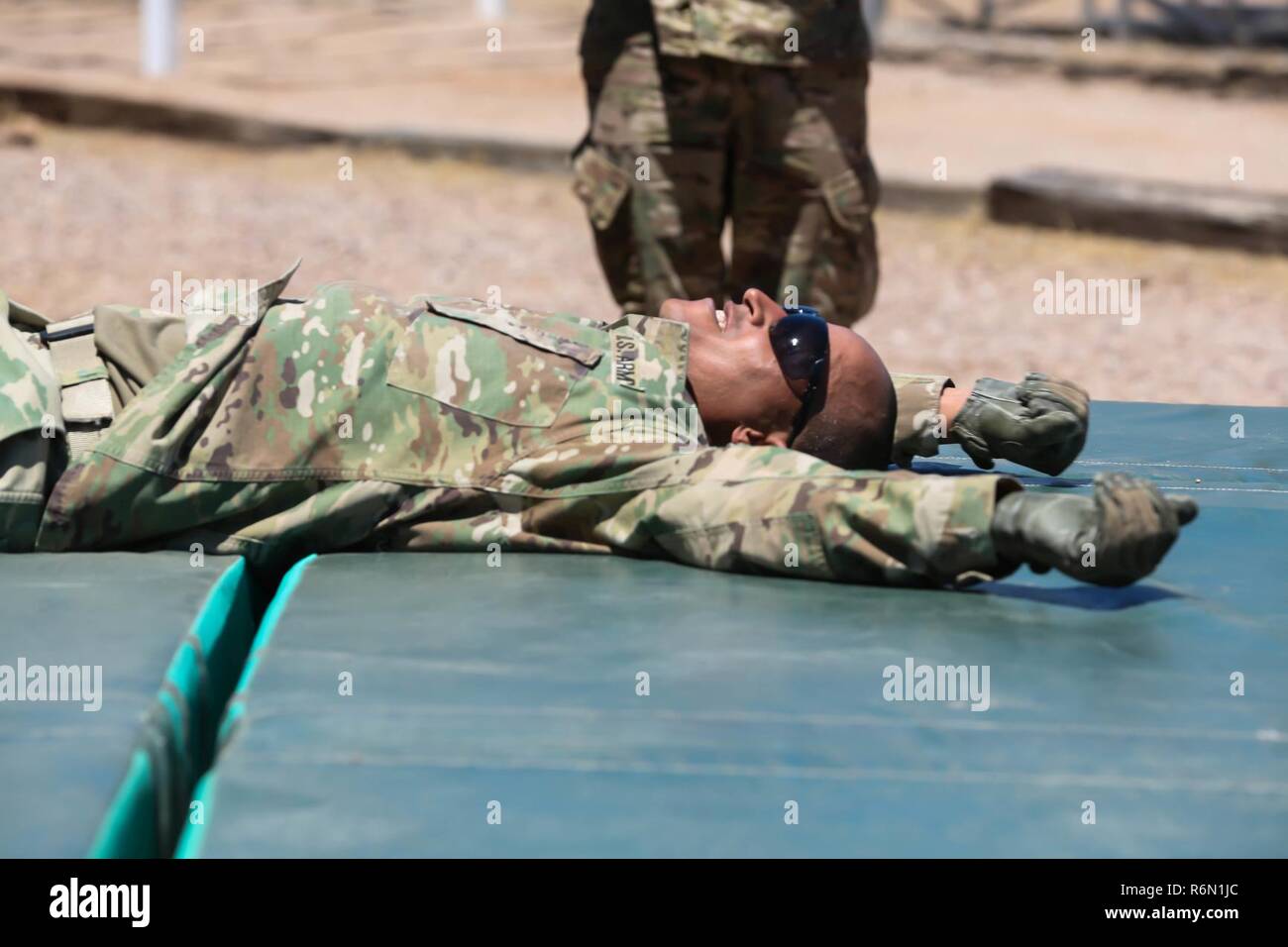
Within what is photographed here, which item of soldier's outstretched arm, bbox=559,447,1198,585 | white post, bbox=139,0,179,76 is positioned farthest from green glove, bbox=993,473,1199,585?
white post, bbox=139,0,179,76

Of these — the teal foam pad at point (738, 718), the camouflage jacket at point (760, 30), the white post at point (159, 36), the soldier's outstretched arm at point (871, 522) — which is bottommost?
the teal foam pad at point (738, 718)

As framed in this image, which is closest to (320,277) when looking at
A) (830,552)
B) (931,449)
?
(931,449)

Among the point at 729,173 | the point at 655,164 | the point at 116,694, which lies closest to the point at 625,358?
the point at 116,694

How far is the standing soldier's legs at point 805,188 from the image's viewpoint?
4.37 metres

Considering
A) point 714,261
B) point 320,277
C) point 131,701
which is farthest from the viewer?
point 320,277

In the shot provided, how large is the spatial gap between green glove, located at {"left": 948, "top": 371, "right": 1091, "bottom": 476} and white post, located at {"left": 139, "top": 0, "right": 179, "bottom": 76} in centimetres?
816

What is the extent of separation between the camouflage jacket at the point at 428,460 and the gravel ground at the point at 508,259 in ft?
12.6

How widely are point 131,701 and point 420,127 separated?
754cm

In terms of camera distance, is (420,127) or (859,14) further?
(420,127)

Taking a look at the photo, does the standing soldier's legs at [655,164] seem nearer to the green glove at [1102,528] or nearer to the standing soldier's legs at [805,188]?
the standing soldier's legs at [805,188]

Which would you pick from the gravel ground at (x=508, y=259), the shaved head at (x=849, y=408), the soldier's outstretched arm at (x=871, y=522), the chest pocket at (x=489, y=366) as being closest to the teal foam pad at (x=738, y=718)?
the soldier's outstretched arm at (x=871, y=522)

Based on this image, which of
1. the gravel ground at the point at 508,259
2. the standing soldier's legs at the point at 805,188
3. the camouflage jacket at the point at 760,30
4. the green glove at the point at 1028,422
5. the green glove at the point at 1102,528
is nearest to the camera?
the green glove at the point at 1102,528
